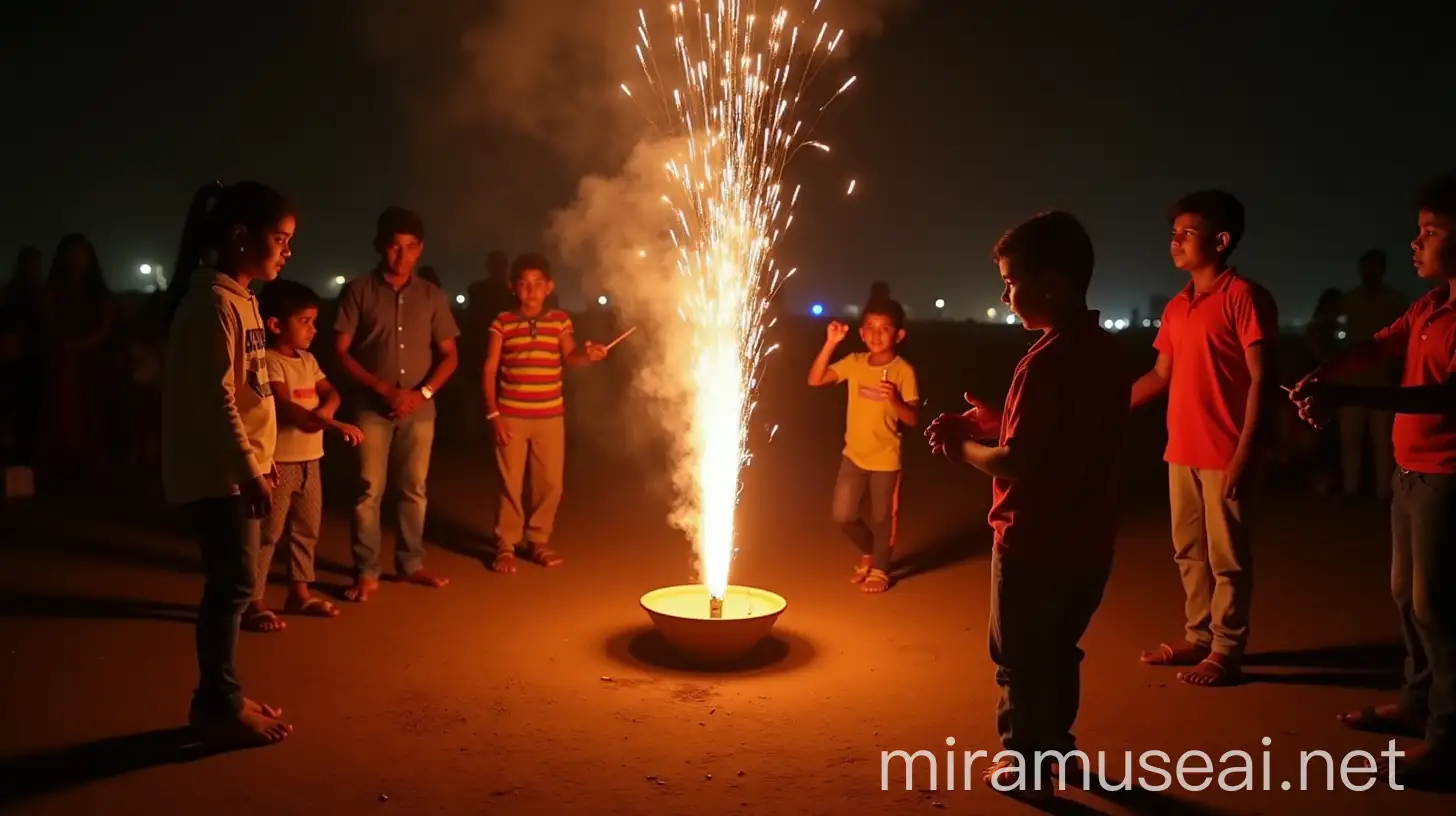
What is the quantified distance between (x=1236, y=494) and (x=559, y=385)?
14.8 feet

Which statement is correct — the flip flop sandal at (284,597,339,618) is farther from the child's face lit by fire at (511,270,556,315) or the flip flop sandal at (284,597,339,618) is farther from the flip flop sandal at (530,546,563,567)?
the child's face lit by fire at (511,270,556,315)

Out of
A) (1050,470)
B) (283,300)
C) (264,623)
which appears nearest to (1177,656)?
(1050,470)

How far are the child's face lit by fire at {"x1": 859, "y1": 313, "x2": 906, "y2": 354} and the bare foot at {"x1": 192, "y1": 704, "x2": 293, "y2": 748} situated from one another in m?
4.23

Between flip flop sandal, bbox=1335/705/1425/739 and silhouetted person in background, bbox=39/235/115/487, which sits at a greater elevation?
silhouetted person in background, bbox=39/235/115/487

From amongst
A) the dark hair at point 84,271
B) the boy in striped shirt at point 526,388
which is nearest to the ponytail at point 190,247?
the boy in striped shirt at point 526,388

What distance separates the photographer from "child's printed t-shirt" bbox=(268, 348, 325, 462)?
248 inches

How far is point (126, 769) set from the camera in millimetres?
4234

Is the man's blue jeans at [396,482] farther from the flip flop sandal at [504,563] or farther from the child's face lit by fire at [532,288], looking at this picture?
the child's face lit by fire at [532,288]

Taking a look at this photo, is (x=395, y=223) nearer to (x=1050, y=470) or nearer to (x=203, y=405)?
(x=203, y=405)

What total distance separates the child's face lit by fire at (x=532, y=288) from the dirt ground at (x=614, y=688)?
1814 mm

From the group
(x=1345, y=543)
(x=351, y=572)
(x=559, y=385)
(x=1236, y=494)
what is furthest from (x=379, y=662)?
(x=1345, y=543)

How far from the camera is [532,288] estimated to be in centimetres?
766

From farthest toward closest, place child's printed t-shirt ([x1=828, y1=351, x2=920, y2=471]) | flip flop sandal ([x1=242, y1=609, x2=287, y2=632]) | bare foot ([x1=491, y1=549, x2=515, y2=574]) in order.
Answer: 1. bare foot ([x1=491, y1=549, x2=515, y2=574])
2. child's printed t-shirt ([x1=828, y1=351, x2=920, y2=471])
3. flip flop sandal ([x1=242, y1=609, x2=287, y2=632])

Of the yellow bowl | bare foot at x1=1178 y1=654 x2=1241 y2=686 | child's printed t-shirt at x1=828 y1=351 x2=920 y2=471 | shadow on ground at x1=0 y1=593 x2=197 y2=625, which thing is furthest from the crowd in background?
the yellow bowl
